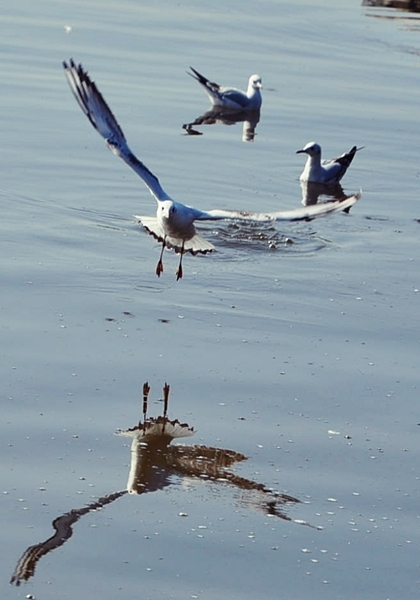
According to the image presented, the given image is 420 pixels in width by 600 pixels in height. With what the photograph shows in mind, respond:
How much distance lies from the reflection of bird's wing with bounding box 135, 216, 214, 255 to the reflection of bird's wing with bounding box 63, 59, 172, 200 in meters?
0.61

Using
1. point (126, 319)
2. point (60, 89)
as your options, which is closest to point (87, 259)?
point (126, 319)

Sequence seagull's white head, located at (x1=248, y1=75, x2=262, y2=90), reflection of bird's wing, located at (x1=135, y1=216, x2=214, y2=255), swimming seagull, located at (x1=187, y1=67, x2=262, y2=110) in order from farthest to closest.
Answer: seagull's white head, located at (x1=248, y1=75, x2=262, y2=90), swimming seagull, located at (x1=187, y1=67, x2=262, y2=110), reflection of bird's wing, located at (x1=135, y1=216, x2=214, y2=255)

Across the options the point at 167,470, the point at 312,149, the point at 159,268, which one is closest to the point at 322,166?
the point at 312,149

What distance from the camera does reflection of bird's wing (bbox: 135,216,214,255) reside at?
371 inches

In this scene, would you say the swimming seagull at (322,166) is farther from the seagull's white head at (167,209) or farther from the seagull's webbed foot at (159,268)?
the seagull's white head at (167,209)

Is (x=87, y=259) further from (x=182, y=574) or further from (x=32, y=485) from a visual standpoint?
(x=182, y=574)

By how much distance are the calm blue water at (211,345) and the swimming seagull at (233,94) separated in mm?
241

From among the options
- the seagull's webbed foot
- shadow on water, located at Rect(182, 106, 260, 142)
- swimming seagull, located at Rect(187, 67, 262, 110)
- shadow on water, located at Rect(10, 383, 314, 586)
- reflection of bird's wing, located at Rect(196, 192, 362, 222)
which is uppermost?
swimming seagull, located at Rect(187, 67, 262, 110)

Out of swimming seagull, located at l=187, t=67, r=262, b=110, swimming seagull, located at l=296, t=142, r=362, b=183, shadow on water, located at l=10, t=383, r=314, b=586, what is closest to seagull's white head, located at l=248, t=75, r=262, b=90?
swimming seagull, located at l=187, t=67, r=262, b=110

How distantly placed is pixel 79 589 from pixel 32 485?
0.92m

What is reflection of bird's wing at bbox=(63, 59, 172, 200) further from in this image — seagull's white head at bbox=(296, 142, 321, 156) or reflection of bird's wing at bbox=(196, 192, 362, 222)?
seagull's white head at bbox=(296, 142, 321, 156)

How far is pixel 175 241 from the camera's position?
9.57m

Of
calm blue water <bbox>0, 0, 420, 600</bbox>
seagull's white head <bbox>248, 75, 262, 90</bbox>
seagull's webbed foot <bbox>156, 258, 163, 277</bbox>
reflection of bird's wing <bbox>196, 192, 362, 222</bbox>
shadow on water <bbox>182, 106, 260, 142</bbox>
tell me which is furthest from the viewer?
seagull's white head <bbox>248, 75, 262, 90</bbox>

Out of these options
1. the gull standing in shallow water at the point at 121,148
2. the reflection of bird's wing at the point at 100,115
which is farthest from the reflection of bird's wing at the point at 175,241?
the reflection of bird's wing at the point at 100,115
